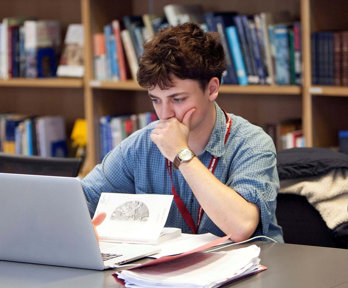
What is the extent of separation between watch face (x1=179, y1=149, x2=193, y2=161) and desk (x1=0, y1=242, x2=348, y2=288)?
1.07 feet

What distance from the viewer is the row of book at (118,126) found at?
379 cm

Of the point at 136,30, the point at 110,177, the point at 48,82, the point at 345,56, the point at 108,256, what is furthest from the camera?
the point at 48,82

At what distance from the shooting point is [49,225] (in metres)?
1.59

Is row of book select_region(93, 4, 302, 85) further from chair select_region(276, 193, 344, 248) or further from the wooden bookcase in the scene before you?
chair select_region(276, 193, 344, 248)

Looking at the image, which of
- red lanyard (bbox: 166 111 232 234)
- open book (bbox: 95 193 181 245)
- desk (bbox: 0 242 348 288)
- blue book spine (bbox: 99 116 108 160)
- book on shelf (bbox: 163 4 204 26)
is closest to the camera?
desk (bbox: 0 242 348 288)

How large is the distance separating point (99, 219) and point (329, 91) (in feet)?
5.15

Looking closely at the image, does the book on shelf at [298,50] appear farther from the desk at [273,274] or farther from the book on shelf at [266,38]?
the desk at [273,274]

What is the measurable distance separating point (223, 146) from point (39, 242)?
622mm

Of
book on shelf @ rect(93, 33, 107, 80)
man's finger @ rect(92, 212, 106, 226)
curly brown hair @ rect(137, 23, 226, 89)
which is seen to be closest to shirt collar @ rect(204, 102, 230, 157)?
curly brown hair @ rect(137, 23, 226, 89)

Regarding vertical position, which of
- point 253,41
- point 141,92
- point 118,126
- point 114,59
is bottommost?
point 118,126

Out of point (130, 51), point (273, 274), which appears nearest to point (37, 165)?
point (273, 274)

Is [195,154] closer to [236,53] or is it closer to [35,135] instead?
[236,53]

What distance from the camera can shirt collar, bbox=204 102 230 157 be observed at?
2.00 m

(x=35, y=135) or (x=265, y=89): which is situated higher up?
(x=265, y=89)
